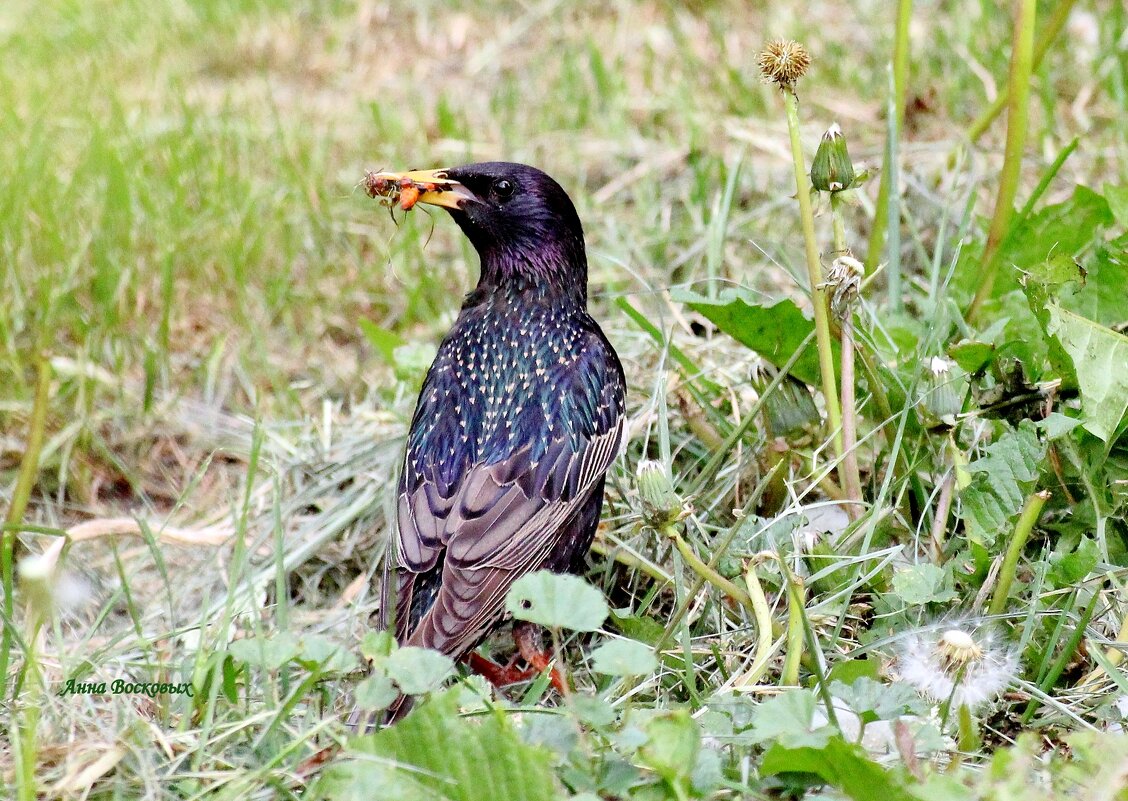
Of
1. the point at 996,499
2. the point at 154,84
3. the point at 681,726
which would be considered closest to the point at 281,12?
the point at 154,84

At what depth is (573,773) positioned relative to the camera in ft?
7.35

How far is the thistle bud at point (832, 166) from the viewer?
2666mm

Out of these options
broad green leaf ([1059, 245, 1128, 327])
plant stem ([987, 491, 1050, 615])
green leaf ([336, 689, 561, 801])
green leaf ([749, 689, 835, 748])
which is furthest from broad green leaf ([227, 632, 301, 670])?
broad green leaf ([1059, 245, 1128, 327])

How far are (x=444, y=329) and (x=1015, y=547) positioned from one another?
254cm

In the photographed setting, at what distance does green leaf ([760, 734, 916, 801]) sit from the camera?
82.9 inches

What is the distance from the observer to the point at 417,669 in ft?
7.61

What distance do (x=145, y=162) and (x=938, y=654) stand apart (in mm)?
3898

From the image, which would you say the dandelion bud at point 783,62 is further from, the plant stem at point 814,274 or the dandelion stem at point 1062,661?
the dandelion stem at point 1062,661

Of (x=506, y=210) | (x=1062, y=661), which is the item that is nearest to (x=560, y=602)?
(x=1062, y=661)

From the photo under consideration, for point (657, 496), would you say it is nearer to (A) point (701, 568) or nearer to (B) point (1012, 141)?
(A) point (701, 568)

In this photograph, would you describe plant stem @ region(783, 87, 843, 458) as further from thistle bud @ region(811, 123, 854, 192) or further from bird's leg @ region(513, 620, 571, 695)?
bird's leg @ region(513, 620, 571, 695)

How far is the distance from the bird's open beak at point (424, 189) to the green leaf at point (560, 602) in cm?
159

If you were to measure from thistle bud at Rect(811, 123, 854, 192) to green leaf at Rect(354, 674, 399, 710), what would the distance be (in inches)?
50.5

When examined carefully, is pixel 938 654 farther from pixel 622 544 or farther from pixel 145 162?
pixel 145 162
